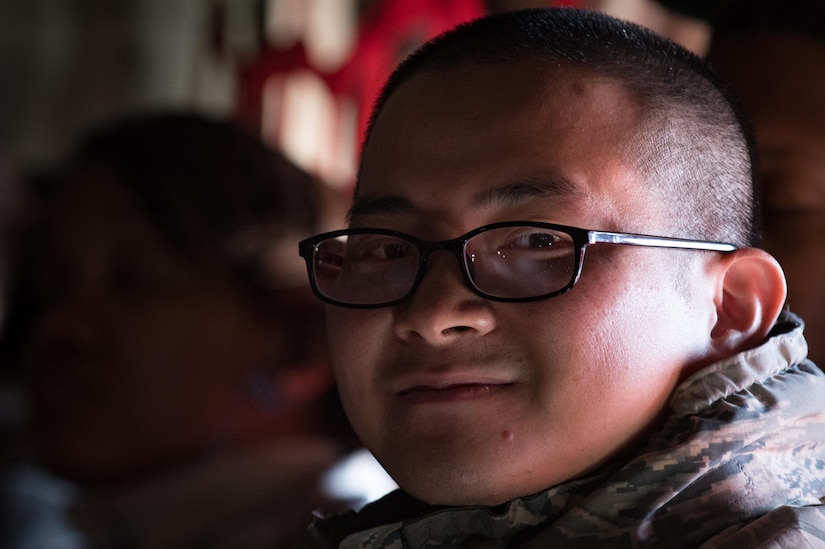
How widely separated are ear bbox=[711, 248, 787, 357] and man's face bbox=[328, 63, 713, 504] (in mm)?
35

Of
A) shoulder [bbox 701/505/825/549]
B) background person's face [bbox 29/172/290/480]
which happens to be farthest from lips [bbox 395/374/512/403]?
background person's face [bbox 29/172/290/480]

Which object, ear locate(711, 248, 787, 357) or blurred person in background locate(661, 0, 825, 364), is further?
blurred person in background locate(661, 0, 825, 364)

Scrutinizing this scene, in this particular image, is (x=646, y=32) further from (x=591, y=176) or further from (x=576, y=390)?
(x=576, y=390)

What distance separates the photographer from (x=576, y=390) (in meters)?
0.84

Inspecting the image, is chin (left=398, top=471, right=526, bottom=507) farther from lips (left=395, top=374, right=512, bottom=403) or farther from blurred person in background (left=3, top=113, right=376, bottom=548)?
blurred person in background (left=3, top=113, right=376, bottom=548)

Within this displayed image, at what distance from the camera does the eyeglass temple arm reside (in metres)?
0.86

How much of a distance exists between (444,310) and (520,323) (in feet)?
0.23

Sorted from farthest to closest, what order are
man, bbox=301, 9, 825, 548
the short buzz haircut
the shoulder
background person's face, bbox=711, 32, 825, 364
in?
background person's face, bbox=711, 32, 825, 364 → the short buzz haircut → man, bbox=301, 9, 825, 548 → the shoulder

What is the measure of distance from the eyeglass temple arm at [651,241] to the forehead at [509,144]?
0.09 feet

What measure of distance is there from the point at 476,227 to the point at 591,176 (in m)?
0.12

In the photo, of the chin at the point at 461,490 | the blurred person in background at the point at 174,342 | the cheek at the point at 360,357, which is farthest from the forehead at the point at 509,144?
the blurred person in background at the point at 174,342

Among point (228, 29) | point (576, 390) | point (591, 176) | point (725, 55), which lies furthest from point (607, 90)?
point (228, 29)

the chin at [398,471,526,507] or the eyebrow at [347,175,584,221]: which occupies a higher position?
the eyebrow at [347,175,584,221]

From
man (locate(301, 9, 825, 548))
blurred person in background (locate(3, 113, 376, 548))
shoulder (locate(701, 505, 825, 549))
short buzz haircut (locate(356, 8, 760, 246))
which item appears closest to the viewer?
shoulder (locate(701, 505, 825, 549))
